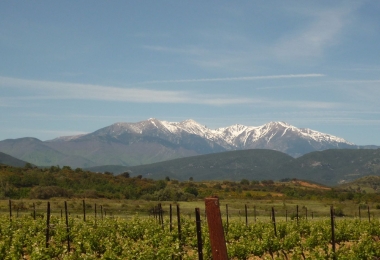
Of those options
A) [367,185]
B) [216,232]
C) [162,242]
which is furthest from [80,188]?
[367,185]

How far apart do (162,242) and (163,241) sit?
0.12 m

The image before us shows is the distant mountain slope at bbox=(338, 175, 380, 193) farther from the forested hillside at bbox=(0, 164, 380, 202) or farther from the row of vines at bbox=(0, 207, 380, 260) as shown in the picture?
the row of vines at bbox=(0, 207, 380, 260)

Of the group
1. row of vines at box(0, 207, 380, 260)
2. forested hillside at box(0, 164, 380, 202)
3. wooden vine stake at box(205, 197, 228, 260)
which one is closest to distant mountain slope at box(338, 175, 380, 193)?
forested hillside at box(0, 164, 380, 202)

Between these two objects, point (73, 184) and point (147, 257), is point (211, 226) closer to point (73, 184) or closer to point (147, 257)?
point (147, 257)

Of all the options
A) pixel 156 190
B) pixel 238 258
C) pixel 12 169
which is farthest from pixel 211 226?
pixel 12 169

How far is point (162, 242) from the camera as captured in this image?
23250mm

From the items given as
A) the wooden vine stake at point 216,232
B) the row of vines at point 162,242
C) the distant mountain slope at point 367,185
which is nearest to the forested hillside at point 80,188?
the row of vines at point 162,242

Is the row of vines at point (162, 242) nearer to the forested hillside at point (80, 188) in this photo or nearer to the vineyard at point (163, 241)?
the vineyard at point (163, 241)

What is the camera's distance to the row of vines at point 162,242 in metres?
19.6

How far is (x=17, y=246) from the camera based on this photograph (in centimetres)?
2162

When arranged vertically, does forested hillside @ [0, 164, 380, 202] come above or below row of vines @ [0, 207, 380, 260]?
above

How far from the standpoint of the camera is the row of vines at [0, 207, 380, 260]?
19594mm

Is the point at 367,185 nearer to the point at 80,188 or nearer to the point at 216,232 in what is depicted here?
the point at 80,188

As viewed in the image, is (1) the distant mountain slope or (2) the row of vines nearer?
(2) the row of vines
